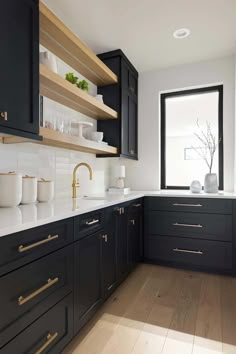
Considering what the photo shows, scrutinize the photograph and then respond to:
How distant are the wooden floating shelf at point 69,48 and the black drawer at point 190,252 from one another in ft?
6.59

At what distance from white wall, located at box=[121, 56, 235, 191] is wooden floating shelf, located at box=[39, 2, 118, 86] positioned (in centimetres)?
78

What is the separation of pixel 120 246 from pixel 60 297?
3.00ft

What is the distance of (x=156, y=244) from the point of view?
2.72 metres

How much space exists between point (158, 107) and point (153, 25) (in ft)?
3.85

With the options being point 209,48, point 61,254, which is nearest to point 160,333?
point 61,254

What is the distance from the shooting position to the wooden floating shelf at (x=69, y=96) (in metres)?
1.74

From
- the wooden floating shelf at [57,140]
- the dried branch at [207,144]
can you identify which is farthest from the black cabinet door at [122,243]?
the dried branch at [207,144]

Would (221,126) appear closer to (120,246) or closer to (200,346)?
(120,246)

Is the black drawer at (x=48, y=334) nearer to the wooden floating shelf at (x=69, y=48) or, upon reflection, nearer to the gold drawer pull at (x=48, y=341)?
the gold drawer pull at (x=48, y=341)

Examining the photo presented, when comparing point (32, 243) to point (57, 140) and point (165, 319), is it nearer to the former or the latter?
point (57, 140)

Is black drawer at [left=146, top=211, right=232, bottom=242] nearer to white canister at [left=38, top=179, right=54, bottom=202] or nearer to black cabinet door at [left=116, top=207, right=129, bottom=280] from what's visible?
black cabinet door at [left=116, top=207, right=129, bottom=280]

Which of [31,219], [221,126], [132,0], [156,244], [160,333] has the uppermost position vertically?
[132,0]

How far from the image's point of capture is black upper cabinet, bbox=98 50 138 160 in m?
2.77

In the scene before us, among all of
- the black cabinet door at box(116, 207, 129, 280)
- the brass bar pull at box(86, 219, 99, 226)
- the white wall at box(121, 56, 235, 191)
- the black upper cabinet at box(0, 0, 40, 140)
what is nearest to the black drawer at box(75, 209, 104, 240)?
the brass bar pull at box(86, 219, 99, 226)
